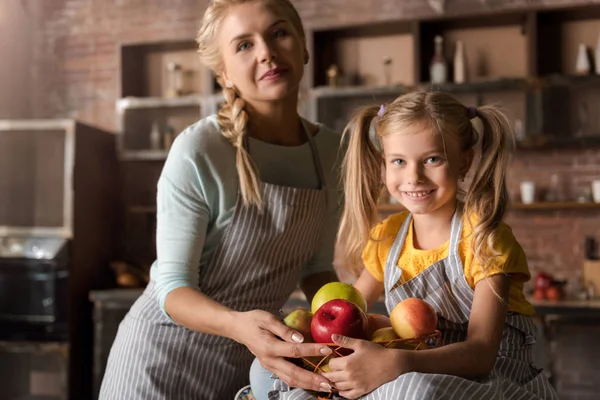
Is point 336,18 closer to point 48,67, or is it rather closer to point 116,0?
point 116,0

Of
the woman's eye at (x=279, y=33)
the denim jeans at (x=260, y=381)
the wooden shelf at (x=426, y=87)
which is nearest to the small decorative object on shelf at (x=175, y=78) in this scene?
the wooden shelf at (x=426, y=87)

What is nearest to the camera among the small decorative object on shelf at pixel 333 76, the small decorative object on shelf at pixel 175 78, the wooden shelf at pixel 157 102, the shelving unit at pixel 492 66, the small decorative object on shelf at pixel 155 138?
the shelving unit at pixel 492 66

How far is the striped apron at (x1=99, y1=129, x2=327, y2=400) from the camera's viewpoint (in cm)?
149

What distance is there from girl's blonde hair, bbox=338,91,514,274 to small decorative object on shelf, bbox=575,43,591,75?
279cm

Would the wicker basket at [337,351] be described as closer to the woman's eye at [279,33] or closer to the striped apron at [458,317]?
the striped apron at [458,317]

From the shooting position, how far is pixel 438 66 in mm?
4008

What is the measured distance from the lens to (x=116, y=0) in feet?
16.1

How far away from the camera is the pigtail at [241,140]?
145cm

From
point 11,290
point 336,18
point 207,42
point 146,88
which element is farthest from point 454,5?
point 11,290

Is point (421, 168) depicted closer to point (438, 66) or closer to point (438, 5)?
point (438, 66)

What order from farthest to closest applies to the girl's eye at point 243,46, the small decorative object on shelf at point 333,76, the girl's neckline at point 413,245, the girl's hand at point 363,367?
the small decorative object on shelf at point 333,76
the girl's eye at point 243,46
the girl's neckline at point 413,245
the girl's hand at point 363,367

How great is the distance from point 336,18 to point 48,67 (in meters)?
2.39

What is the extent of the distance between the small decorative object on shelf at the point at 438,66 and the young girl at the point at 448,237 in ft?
8.67

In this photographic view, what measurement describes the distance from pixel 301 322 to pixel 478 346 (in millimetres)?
325
